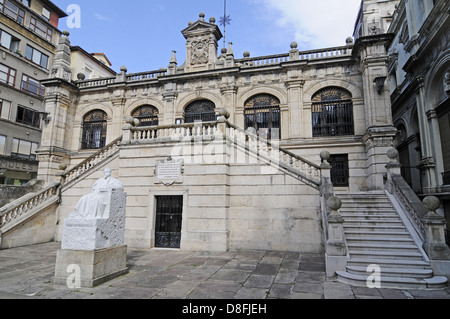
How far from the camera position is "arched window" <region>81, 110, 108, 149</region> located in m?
20.1

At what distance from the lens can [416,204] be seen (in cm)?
911

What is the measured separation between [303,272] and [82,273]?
586 centimetres

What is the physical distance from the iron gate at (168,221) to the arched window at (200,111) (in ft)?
24.3

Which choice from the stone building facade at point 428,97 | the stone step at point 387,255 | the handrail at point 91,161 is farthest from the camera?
the handrail at point 91,161

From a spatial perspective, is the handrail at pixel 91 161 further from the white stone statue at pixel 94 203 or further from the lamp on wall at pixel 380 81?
the lamp on wall at pixel 380 81

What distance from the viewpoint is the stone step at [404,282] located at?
257 inches

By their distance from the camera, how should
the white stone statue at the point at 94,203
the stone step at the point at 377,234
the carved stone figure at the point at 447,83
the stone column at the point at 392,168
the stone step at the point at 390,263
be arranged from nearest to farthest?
1. the white stone statue at the point at 94,203
2. the stone step at the point at 390,263
3. the stone step at the point at 377,234
4. the stone column at the point at 392,168
5. the carved stone figure at the point at 447,83

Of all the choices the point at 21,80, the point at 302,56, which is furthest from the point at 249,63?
the point at 21,80

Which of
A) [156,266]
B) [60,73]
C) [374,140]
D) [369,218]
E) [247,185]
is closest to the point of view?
[156,266]

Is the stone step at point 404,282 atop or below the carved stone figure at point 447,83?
below

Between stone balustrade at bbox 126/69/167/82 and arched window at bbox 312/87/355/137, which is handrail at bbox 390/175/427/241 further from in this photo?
stone balustrade at bbox 126/69/167/82

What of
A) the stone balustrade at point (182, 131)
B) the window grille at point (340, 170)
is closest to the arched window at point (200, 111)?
the stone balustrade at point (182, 131)
